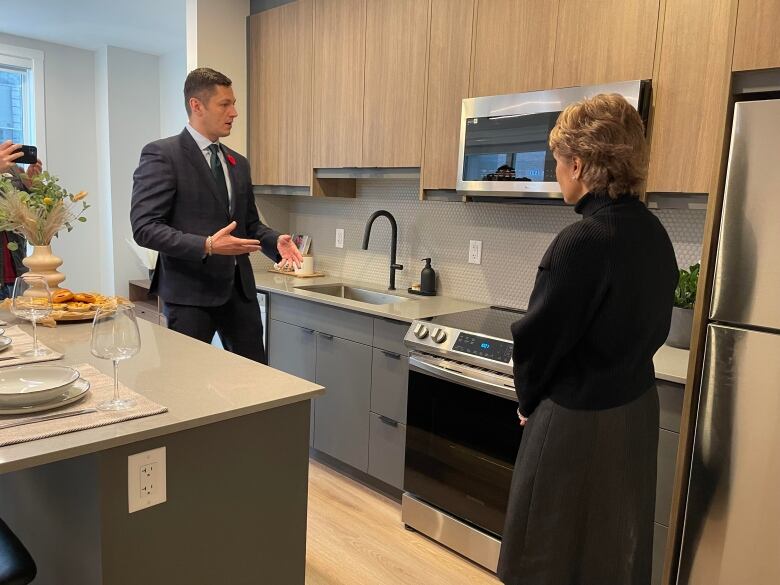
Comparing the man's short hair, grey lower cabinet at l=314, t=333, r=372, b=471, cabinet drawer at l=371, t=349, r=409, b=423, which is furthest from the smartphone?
cabinet drawer at l=371, t=349, r=409, b=423

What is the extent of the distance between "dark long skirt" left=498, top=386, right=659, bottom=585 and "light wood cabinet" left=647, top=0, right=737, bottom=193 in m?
0.85

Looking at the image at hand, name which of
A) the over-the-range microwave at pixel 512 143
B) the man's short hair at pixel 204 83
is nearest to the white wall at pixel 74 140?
the man's short hair at pixel 204 83

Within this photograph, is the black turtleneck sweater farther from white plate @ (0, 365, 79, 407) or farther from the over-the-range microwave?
white plate @ (0, 365, 79, 407)

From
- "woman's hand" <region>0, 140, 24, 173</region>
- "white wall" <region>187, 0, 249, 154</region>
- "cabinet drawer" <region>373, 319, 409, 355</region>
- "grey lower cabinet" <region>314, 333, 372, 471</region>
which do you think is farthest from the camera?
"white wall" <region>187, 0, 249, 154</region>

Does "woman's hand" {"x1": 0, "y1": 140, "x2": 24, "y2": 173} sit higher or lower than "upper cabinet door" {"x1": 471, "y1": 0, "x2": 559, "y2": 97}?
lower

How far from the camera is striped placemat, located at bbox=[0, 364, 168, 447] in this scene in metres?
1.13

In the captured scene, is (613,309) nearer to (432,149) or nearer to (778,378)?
(778,378)

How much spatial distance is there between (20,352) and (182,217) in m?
0.85

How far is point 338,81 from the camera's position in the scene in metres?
3.30

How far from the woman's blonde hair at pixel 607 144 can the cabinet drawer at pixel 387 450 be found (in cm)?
157

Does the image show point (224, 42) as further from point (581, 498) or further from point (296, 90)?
point (581, 498)

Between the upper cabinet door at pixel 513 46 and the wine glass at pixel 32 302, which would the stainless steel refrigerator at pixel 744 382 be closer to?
the upper cabinet door at pixel 513 46

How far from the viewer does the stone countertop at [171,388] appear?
1.11 metres

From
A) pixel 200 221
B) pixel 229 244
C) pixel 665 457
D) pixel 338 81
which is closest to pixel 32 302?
pixel 229 244
